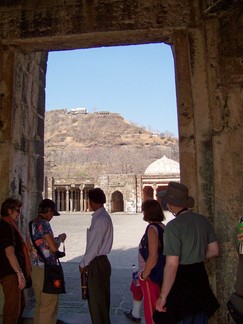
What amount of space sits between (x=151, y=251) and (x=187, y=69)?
206 cm

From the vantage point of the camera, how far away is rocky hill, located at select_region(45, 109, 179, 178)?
53.3 metres

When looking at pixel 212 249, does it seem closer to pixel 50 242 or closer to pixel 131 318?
pixel 50 242

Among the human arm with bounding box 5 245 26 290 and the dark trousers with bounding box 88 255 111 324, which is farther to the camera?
the dark trousers with bounding box 88 255 111 324

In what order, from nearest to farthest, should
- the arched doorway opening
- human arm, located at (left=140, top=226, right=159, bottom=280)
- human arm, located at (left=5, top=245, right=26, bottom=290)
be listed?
human arm, located at (left=140, top=226, right=159, bottom=280), human arm, located at (left=5, top=245, right=26, bottom=290), the arched doorway opening

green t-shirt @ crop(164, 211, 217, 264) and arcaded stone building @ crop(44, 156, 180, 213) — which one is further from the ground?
arcaded stone building @ crop(44, 156, 180, 213)

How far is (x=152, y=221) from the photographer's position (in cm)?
323

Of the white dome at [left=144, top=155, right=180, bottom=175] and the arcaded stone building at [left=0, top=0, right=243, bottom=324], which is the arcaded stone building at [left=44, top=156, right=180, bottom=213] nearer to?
the white dome at [left=144, top=155, right=180, bottom=175]

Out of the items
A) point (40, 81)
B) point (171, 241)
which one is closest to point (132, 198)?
point (40, 81)

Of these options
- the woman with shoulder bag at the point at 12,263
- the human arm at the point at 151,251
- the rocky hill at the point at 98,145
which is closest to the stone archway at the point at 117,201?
the rocky hill at the point at 98,145

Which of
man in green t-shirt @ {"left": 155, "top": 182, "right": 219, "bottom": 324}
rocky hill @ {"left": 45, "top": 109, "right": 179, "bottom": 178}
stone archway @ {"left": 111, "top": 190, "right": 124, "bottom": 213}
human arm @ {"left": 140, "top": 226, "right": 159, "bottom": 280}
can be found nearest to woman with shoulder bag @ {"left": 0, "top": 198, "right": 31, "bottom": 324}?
human arm @ {"left": 140, "top": 226, "right": 159, "bottom": 280}

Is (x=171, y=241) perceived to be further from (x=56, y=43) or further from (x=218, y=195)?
(x=56, y=43)

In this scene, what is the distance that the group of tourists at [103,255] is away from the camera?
2.51 metres

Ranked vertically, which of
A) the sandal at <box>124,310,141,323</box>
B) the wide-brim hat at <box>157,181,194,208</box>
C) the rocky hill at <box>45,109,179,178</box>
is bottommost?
the sandal at <box>124,310,141,323</box>

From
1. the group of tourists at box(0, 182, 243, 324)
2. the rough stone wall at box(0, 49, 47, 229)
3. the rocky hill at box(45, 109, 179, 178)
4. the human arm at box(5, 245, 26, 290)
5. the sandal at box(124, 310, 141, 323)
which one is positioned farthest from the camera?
the rocky hill at box(45, 109, 179, 178)
